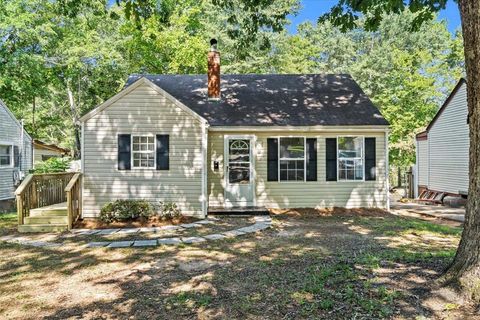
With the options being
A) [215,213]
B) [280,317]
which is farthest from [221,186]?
A: [280,317]

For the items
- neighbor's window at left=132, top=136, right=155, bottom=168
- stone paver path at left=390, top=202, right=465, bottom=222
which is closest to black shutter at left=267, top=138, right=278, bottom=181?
neighbor's window at left=132, top=136, right=155, bottom=168

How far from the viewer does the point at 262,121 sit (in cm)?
1145

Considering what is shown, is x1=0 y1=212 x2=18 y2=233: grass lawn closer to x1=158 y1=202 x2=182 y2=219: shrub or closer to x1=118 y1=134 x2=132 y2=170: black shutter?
x1=118 y1=134 x2=132 y2=170: black shutter

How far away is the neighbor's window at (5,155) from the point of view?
14.8 m

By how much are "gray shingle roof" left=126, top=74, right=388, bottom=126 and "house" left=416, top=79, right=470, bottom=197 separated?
3.97 m

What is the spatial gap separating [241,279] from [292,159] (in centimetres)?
727

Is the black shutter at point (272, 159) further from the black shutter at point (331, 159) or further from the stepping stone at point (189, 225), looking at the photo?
the stepping stone at point (189, 225)

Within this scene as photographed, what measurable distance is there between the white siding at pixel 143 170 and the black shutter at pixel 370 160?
574 centimetres

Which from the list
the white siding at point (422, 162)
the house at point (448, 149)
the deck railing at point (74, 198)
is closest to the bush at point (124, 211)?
the deck railing at point (74, 198)

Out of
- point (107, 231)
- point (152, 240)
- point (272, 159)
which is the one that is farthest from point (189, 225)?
point (272, 159)

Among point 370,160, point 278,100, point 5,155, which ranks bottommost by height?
point 370,160

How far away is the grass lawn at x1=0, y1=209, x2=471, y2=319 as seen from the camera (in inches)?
143

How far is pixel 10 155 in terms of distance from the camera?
1533cm

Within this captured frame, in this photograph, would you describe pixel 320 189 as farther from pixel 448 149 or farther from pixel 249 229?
pixel 448 149
